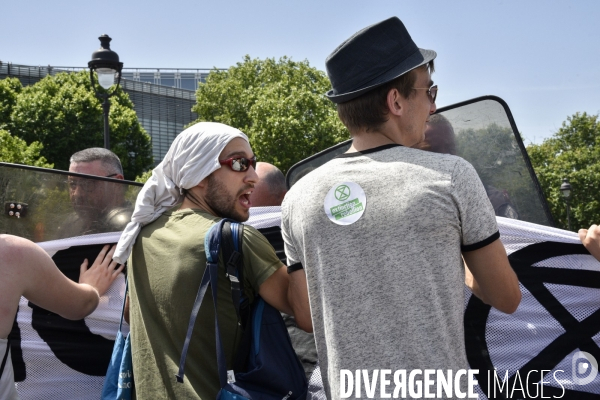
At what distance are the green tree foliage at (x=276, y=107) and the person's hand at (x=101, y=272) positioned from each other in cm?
2744

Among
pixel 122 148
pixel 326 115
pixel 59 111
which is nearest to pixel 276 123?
pixel 326 115

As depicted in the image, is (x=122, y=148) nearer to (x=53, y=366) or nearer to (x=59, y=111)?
(x=59, y=111)

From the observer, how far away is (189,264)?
2.36 metres

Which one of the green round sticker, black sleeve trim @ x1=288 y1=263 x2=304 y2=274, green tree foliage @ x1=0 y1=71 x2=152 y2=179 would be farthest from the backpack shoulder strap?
green tree foliage @ x1=0 y1=71 x2=152 y2=179

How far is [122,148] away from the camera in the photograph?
3866cm

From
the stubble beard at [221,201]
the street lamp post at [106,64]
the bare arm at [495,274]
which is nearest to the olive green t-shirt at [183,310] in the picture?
the stubble beard at [221,201]

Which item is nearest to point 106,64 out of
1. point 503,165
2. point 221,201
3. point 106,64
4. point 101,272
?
point 106,64

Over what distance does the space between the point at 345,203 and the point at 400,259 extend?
9.4 inches

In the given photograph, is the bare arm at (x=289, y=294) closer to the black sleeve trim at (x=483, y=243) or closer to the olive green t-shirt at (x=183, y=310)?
the olive green t-shirt at (x=183, y=310)

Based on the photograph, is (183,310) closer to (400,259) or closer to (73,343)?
(400,259)

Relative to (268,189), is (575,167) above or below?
above

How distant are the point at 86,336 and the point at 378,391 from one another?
181cm

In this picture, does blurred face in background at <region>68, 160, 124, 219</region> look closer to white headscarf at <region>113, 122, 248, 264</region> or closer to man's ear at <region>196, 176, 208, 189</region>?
white headscarf at <region>113, 122, 248, 264</region>

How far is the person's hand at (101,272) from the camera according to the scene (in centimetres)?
320
